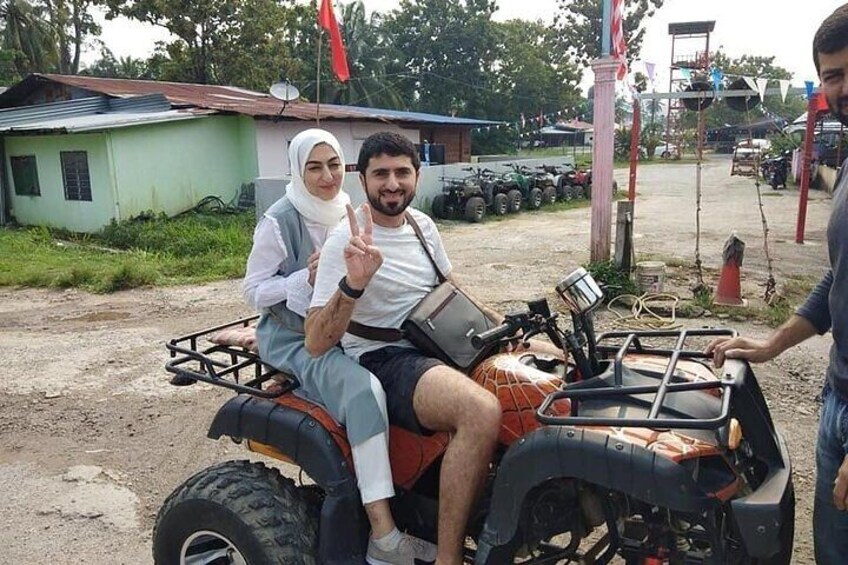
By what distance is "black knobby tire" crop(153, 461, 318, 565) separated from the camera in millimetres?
2307

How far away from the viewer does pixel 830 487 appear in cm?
194

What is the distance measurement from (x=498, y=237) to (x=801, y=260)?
545 centimetres

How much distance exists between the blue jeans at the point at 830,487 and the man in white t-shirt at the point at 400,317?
888 mm

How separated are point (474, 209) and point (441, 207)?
85 cm

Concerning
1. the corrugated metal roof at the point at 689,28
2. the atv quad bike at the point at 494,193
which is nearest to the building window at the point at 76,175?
the atv quad bike at the point at 494,193

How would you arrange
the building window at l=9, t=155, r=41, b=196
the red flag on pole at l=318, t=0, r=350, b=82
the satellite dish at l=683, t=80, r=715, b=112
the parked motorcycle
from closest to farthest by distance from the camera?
1. the red flag on pole at l=318, t=0, r=350, b=82
2. the satellite dish at l=683, t=80, r=715, b=112
3. the building window at l=9, t=155, r=41, b=196
4. the parked motorcycle

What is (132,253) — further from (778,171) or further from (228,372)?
(778,171)

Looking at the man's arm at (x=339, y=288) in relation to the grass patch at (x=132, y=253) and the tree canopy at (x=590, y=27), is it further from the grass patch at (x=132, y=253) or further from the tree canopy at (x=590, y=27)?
the tree canopy at (x=590, y=27)

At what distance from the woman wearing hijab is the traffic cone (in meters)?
5.31

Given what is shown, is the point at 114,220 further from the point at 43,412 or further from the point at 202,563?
the point at 202,563

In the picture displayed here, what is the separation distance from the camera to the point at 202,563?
2.50m

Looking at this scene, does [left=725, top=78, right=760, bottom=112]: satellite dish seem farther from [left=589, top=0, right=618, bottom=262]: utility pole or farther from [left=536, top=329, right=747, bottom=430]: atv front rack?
[left=536, top=329, right=747, bottom=430]: atv front rack

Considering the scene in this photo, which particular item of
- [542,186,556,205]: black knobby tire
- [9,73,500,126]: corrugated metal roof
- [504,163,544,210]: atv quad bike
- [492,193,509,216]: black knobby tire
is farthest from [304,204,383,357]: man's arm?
[542,186,556,205]: black knobby tire

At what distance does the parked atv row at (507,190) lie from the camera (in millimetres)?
16938
